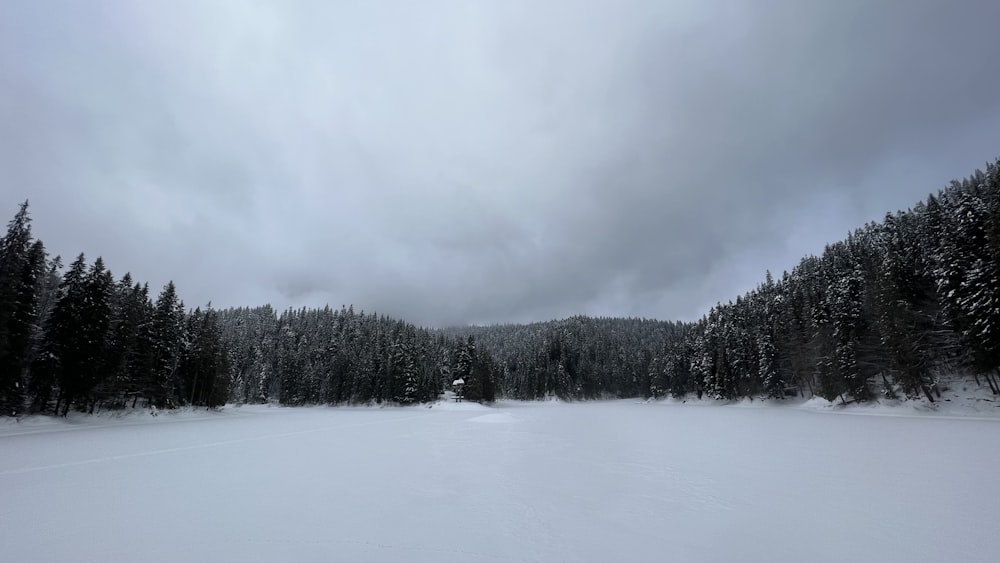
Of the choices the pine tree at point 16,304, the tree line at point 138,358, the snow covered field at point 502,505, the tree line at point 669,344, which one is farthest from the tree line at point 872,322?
the pine tree at point 16,304

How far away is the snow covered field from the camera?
22.4 ft

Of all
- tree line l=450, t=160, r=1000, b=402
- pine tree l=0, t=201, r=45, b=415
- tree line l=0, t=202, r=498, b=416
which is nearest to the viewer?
pine tree l=0, t=201, r=45, b=415

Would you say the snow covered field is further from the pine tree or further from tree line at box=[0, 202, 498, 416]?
tree line at box=[0, 202, 498, 416]

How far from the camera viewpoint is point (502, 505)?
31.4 ft

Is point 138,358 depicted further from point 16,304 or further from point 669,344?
point 669,344

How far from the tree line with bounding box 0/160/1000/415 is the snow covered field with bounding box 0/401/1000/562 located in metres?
24.9

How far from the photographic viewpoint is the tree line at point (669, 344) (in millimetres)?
34438

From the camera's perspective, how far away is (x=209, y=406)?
211 ft

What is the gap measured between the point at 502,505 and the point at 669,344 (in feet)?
391

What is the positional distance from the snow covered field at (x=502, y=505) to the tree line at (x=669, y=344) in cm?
2491

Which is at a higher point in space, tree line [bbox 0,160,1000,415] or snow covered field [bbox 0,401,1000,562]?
tree line [bbox 0,160,1000,415]

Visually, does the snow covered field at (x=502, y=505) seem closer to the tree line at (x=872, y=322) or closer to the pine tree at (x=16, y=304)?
the pine tree at (x=16, y=304)

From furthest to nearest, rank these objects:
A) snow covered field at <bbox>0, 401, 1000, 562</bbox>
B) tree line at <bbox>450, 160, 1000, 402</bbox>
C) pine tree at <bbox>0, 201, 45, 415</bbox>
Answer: tree line at <bbox>450, 160, 1000, 402</bbox> < pine tree at <bbox>0, 201, 45, 415</bbox> < snow covered field at <bbox>0, 401, 1000, 562</bbox>

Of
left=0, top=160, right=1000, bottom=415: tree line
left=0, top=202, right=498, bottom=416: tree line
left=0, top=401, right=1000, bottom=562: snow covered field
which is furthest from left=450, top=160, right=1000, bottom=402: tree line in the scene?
left=0, top=202, right=498, bottom=416: tree line
